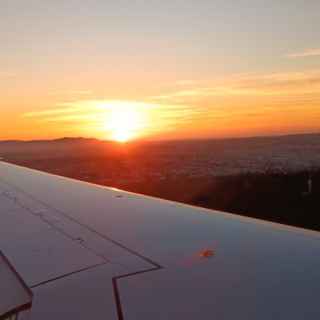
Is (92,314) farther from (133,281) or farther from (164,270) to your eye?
(164,270)

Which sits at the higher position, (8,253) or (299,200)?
(8,253)

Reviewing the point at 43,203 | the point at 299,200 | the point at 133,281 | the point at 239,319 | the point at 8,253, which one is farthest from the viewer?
the point at 299,200

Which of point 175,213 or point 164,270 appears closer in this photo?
point 164,270

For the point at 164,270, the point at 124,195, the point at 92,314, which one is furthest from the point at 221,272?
the point at 124,195

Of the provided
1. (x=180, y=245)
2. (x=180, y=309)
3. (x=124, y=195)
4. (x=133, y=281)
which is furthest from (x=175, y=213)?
(x=180, y=309)

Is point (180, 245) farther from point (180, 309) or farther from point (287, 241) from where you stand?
point (180, 309)

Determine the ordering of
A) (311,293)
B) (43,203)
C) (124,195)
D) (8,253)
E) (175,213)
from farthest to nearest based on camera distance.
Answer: (124,195) → (43,203) → (175,213) → (8,253) → (311,293)

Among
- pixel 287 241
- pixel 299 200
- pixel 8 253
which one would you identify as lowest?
pixel 299 200
